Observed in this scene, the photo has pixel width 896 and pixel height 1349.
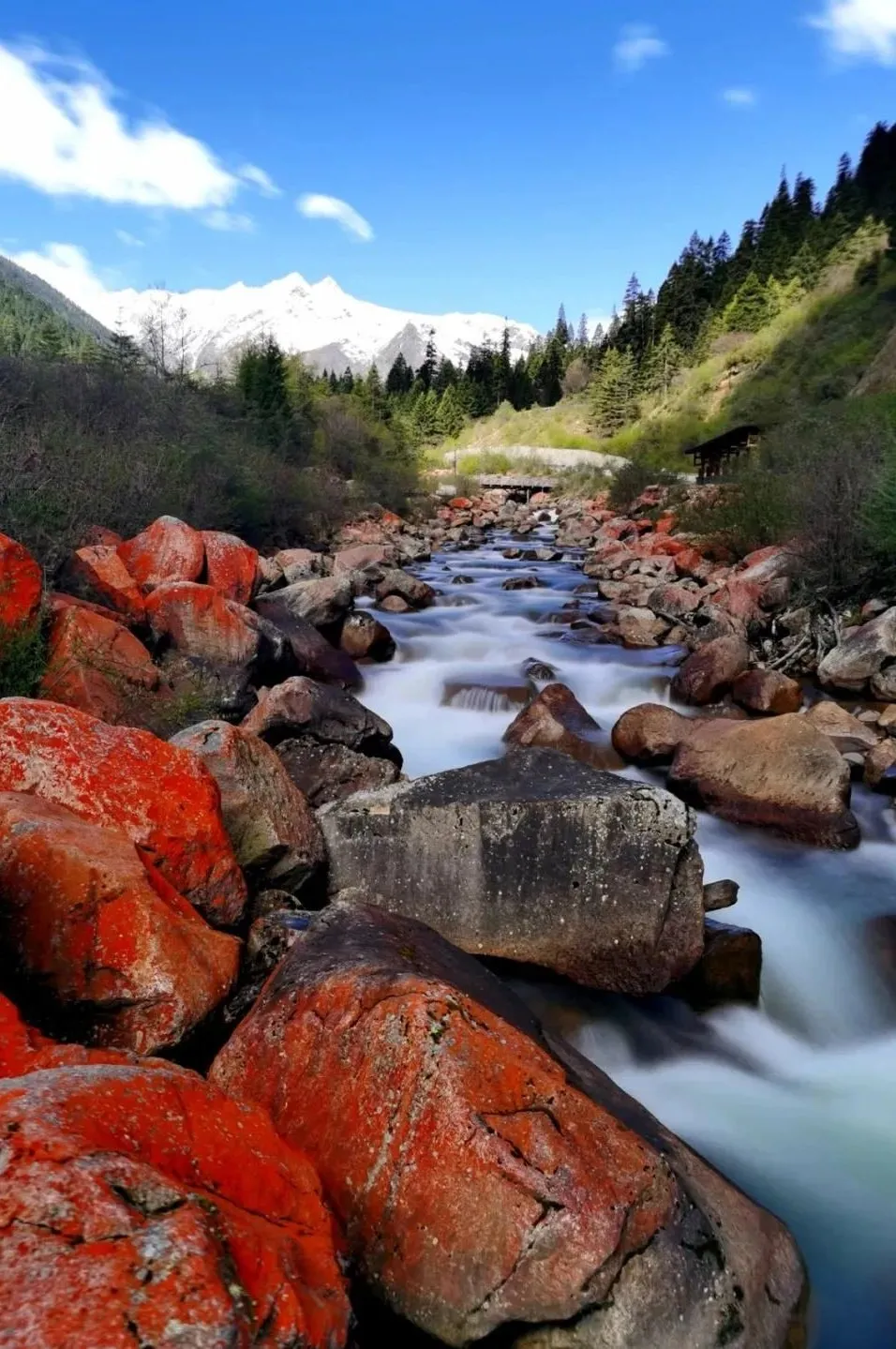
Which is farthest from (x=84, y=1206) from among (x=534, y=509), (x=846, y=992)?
(x=534, y=509)

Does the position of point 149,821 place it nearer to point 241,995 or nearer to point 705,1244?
point 241,995

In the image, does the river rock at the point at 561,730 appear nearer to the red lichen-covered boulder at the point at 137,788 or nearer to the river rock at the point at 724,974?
the river rock at the point at 724,974

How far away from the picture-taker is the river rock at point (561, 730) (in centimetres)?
1034

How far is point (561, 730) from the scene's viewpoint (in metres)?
10.6

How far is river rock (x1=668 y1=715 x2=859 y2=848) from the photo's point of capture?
27.8 feet

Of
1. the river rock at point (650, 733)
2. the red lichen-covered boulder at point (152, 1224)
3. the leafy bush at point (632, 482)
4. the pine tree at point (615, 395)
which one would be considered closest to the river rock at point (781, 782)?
the river rock at point (650, 733)

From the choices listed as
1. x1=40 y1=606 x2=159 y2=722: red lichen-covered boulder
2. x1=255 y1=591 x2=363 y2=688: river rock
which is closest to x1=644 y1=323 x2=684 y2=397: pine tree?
x1=255 y1=591 x2=363 y2=688: river rock

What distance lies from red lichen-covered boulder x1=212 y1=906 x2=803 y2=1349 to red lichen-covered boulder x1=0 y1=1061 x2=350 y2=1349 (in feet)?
1.44

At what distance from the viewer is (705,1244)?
3.24 metres

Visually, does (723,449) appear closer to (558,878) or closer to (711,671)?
(711,671)

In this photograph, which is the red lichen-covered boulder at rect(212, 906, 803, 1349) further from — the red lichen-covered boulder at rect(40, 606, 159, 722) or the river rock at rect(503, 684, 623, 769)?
the river rock at rect(503, 684, 623, 769)

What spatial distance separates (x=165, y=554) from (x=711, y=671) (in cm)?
814

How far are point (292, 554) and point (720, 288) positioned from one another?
75611 millimetres

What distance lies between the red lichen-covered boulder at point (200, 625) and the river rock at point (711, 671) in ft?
21.2
